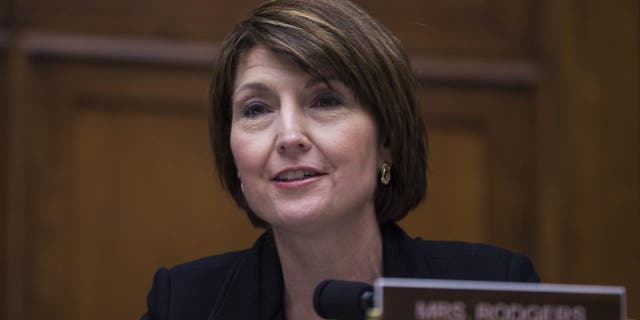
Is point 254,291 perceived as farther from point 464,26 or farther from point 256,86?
point 464,26

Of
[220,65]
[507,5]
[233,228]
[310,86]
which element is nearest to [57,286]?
[233,228]

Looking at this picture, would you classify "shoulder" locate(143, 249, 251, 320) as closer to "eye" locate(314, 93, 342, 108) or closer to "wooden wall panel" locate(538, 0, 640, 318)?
"eye" locate(314, 93, 342, 108)

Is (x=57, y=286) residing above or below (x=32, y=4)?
below

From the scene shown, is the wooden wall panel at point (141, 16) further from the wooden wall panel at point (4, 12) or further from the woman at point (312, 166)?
the woman at point (312, 166)

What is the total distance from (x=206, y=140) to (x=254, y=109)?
134cm

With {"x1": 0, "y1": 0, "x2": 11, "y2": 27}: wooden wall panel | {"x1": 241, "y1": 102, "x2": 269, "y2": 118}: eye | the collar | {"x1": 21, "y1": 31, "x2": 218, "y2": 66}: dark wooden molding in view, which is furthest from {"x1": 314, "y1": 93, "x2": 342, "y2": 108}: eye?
{"x1": 0, "y1": 0, "x2": 11, "y2": 27}: wooden wall panel

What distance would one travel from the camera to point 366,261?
2002mm

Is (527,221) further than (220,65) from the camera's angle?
Yes

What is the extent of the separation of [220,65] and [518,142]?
1.72 m

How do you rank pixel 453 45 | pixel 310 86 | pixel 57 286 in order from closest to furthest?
1. pixel 310 86
2. pixel 57 286
3. pixel 453 45

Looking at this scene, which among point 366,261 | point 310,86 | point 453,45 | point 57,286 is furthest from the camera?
point 453,45

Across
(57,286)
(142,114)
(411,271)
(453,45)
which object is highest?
(453,45)

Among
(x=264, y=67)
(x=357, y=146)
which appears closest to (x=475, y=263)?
(x=357, y=146)

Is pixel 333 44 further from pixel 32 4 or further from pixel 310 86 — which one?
pixel 32 4
